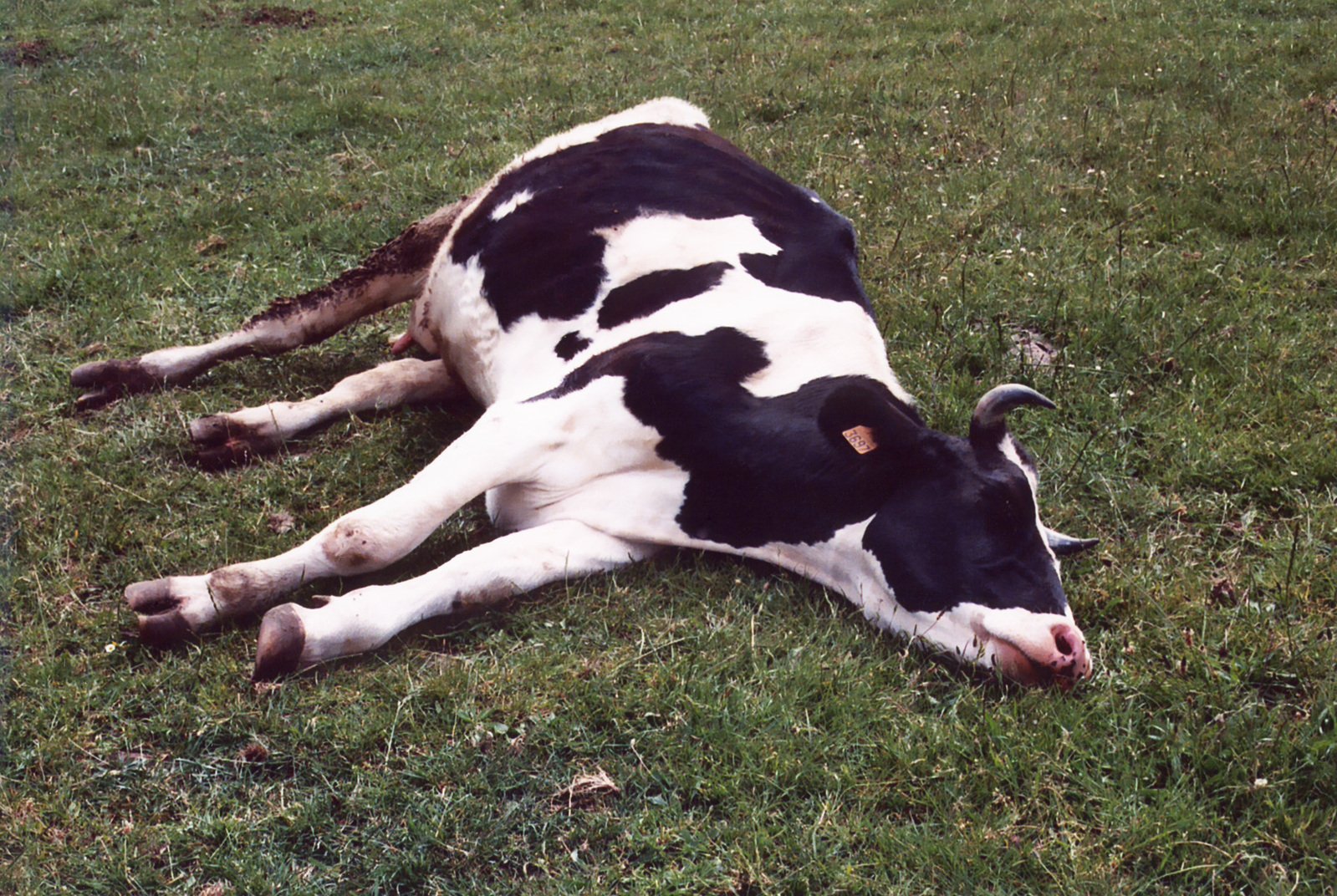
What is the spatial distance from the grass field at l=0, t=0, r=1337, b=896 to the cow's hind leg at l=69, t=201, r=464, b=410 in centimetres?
16

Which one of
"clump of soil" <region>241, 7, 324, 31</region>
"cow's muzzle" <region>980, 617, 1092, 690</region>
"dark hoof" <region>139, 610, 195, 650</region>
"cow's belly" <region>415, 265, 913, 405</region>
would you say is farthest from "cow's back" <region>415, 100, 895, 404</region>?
"clump of soil" <region>241, 7, 324, 31</region>

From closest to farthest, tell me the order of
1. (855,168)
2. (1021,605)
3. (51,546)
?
(1021,605) < (51,546) < (855,168)

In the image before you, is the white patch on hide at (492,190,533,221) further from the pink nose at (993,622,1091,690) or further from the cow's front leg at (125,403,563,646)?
the pink nose at (993,622,1091,690)

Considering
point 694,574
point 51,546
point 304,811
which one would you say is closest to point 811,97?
point 694,574

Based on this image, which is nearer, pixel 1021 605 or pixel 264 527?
pixel 1021 605

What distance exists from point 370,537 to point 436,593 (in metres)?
0.29

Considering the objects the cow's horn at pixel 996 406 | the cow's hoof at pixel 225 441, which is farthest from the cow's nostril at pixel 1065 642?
the cow's hoof at pixel 225 441

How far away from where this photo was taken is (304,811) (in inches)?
119

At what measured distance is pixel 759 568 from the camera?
409cm

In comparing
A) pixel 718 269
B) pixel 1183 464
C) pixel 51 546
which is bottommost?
pixel 1183 464

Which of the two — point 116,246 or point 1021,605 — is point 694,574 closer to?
point 1021,605

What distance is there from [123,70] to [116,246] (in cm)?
416

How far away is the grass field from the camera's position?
299cm

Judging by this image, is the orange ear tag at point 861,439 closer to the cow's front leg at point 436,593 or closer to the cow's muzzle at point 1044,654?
the cow's muzzle at point 1044,654
